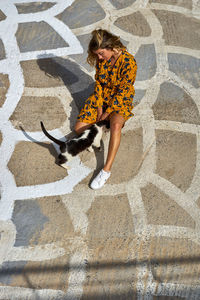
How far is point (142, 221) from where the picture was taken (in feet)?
10.5

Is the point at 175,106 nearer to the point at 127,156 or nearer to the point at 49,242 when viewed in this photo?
the point at 127,156

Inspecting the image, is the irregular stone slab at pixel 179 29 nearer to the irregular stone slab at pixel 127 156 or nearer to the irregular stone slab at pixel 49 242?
the irregular stone slab at pixel 127 156

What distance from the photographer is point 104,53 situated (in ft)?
10.3

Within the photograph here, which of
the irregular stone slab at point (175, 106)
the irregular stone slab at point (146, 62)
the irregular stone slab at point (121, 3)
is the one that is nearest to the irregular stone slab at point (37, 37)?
the irregular stone slab at point (146, 62)

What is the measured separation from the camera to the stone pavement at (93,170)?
285cm

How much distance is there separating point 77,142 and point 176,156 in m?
1.47

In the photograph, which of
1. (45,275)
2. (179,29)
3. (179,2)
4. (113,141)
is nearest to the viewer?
(45,275)

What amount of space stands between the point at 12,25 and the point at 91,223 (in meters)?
4.18

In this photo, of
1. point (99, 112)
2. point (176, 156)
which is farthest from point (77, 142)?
point (176, 156)

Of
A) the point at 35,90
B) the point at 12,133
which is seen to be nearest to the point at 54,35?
the point at 35,90

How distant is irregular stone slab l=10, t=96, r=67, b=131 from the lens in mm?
3941

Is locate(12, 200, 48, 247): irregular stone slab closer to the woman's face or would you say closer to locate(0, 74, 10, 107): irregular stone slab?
locate(0, 74, 10, 107): irregular stone slab

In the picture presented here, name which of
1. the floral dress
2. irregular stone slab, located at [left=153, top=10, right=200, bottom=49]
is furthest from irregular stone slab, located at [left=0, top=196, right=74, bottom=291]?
irregular stone slab, located at [left=153, top=10, right=200, bottom=49]

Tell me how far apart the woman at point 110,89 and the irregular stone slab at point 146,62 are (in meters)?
1.11
